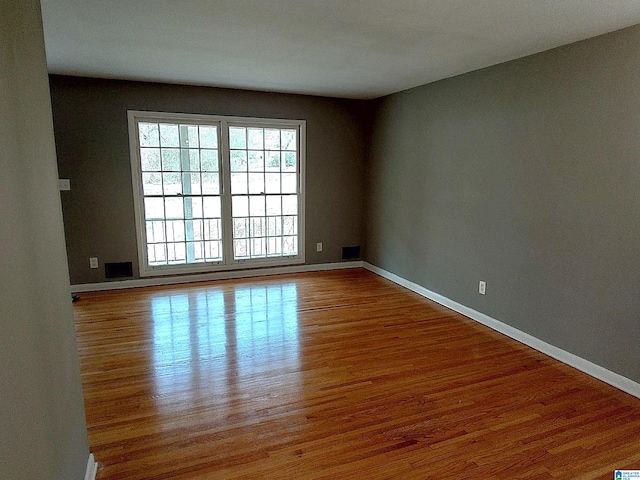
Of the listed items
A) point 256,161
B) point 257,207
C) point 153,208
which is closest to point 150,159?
point 153,208

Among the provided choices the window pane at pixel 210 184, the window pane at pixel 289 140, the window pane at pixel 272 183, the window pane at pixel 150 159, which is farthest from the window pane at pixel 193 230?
the window pane at pixel 289 140

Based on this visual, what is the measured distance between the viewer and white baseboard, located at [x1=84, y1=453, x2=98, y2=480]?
1.82 metres

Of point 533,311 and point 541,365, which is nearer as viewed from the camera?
point 541,365

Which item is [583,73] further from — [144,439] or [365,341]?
[144,439]

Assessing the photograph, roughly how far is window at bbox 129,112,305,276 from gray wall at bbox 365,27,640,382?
1.70m

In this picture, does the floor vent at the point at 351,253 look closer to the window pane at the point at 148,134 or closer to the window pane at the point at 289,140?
the window pane at the point at 289,140

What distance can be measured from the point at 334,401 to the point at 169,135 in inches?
148

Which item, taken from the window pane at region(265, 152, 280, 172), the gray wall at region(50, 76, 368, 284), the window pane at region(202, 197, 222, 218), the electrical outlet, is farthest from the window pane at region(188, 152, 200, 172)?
the electrical outlet

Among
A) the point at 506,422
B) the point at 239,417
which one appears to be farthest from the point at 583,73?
the point at 239,417

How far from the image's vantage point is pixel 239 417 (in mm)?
2363

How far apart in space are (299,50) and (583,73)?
208cm

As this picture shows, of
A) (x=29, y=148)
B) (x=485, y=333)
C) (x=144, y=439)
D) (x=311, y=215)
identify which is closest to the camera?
(x=29, y=148)

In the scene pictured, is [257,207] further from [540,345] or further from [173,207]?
[540,345]

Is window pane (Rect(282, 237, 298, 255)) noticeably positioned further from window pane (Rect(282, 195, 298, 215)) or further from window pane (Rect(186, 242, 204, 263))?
window pane (Rect(186, 242, 204, 263))
